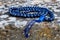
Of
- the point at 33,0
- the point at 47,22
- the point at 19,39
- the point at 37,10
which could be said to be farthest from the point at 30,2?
the point at 19,39

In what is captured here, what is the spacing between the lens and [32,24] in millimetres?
2062

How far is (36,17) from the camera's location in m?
2.20

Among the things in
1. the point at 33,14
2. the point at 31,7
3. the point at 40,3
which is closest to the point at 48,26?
the point at 33,14

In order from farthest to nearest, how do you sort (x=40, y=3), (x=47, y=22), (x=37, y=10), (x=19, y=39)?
(x=40, y=3) < (x=37, y=10) < (x=47, y=22) < (x=19, y=39)

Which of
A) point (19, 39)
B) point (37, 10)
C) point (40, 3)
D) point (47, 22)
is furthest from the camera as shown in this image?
point (40, 3)

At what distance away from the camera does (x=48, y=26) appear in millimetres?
2047

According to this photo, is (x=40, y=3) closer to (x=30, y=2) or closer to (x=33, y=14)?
(x=30, y=2)

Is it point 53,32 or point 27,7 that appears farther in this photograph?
point 27,7

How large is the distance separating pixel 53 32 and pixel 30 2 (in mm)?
707

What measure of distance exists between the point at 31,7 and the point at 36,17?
238 mm

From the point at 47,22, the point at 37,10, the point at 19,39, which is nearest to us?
the point at 19,39

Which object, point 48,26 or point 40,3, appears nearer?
point 48,26

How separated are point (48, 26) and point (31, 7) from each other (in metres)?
0.43

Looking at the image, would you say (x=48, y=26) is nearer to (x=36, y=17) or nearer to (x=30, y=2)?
(x=36, y=17)
